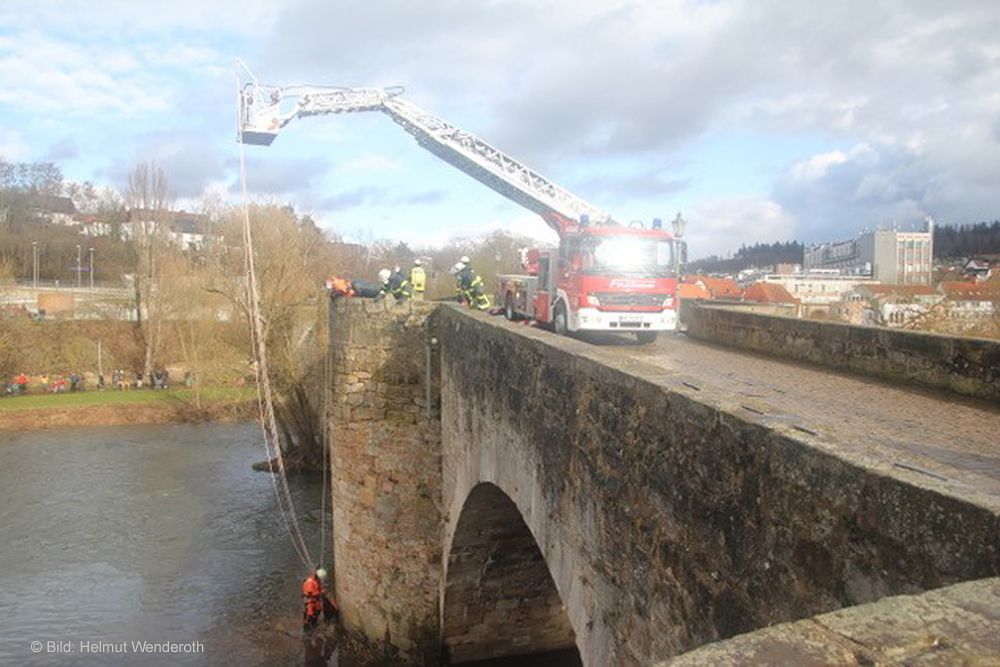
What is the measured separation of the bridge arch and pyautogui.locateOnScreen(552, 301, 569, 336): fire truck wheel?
3.87 m

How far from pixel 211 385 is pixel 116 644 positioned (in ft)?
82.8

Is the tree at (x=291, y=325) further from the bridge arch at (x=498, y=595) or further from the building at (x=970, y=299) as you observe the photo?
the building at (x=970, y=299)

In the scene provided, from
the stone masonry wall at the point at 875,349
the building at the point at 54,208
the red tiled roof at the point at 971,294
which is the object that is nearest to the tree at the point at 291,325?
the stone masonry wall at the point at 875,349

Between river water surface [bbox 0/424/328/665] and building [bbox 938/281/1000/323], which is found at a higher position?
building [bbox 938/281/1000/323]

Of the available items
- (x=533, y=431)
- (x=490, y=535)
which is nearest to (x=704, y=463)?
(x=533, y=431)

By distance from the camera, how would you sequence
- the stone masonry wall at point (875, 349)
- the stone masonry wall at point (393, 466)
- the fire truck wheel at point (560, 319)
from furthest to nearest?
the fire truck wheel at point (560, 319) < the stone masonry wall at point (393, 466) < the stone masonry wall at point (875, 349)

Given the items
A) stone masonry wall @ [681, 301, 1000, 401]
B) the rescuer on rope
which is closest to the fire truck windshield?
stone masonry wall @ [681, 301, 1000, 401]

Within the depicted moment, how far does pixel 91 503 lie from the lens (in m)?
22.6

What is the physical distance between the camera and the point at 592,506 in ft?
17.1

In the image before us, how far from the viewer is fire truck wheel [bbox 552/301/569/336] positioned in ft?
46.3

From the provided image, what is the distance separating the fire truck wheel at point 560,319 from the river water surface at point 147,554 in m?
7.11

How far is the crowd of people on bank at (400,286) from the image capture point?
13.0m

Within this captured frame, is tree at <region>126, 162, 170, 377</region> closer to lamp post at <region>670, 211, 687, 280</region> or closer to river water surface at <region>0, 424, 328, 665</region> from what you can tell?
river water surface at <region>0, 424, 328, 665</region>

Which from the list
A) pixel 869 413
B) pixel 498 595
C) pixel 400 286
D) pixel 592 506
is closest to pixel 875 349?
pixel 869 413
